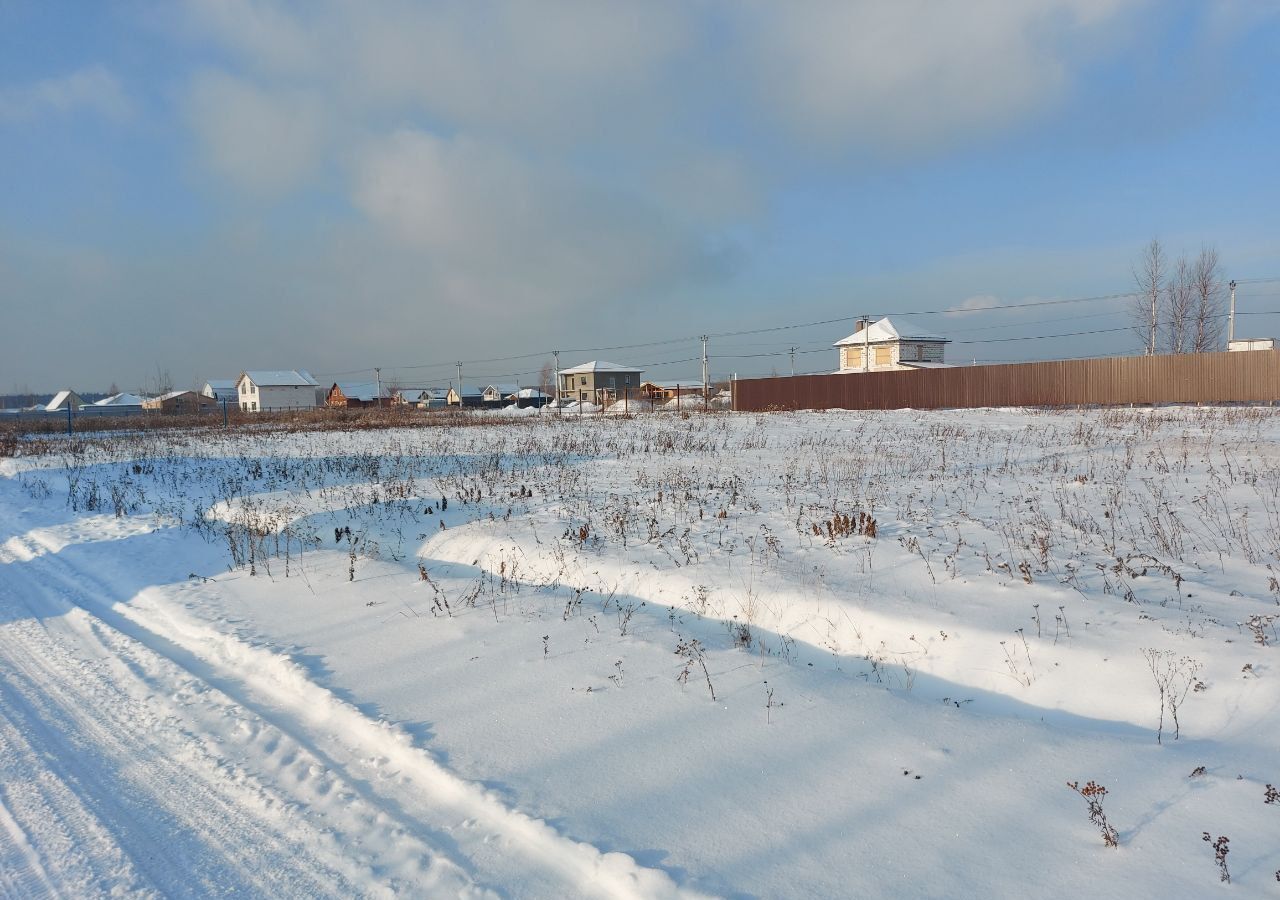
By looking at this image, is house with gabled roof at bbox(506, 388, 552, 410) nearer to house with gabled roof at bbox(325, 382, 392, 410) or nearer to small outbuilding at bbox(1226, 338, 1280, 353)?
house with gabled roof at bbox(325, 382, 392, 410)

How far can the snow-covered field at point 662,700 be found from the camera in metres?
2.78

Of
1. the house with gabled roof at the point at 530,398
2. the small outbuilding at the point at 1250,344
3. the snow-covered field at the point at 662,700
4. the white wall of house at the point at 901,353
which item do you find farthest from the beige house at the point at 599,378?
the snow-covered field at the point at 662,700

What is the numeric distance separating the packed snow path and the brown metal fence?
3493cm

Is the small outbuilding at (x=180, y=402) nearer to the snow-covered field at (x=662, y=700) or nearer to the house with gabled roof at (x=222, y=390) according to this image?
the house with gabled roof at (x=222, y=390)

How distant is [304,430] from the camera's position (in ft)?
99.1

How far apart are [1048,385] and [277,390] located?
87.4 metres

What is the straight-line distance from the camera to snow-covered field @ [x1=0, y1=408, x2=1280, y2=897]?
278 centimetres

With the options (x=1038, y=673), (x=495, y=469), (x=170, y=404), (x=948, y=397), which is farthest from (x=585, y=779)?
(x=170, y=404)

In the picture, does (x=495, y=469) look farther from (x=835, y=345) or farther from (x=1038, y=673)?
(x=835, y=345)

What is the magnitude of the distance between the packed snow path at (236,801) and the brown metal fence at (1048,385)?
3493cm

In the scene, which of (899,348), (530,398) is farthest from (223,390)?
(899,348)

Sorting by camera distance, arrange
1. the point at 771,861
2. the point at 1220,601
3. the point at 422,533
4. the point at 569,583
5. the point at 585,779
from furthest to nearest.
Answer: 1. the point at 422,533
2. the point at 569,583
3. the point at 1220,601
4. the point at 585,779
5. the point at 771,861

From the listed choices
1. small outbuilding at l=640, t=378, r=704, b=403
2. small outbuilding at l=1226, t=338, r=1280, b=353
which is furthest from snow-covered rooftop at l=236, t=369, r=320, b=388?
small outbuilding at l=1226, t=338, r=1280, b=353

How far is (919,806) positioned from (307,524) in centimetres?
843
